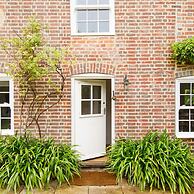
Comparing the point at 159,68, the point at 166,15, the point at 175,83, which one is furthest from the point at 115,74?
the point at 166,15

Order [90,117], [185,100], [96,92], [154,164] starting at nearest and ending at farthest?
[154,164] < [185,100] < [90,117] < [96,92]

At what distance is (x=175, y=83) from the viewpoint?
21.3 ft

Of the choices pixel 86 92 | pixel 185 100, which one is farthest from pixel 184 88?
pixel 86 92

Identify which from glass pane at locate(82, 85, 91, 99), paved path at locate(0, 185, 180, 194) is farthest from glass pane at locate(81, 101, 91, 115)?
paved path at locate(0, 185, 180, 194)

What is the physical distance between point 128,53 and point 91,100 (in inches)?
63.8

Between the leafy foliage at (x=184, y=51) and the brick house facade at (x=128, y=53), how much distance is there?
26cm

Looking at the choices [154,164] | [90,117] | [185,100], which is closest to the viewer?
[154,164]

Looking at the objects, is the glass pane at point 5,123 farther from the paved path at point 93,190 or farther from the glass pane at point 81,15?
the glass pane at point 81,15

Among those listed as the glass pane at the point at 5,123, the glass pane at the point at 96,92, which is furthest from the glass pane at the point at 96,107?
the glass pane at the point at 5,123

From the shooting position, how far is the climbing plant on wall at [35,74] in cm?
597

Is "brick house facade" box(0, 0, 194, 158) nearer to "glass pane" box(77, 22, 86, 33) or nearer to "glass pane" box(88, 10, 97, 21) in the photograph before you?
"glass pane" box(77, 22, 86, 33)

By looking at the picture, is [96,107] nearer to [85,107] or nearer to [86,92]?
[85,107]

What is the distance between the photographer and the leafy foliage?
593cm

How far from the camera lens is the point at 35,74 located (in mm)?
5930
